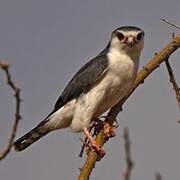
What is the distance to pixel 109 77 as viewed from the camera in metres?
7.42

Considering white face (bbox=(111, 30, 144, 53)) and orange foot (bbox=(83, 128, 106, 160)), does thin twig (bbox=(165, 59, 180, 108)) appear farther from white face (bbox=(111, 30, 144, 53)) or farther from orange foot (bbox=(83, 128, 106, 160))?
A: white face (bbox=(111, 30, 144, 53))

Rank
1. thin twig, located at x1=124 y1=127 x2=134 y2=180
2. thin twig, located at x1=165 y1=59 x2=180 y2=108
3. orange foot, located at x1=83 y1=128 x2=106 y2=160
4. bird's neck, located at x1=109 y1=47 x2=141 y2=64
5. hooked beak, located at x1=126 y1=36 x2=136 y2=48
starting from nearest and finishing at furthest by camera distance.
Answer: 1. thin twig, located at x1=124 y1=127 x2=134 y2=180
2. thin twig, located at x1=165 y1=59 x2=180 y2=108
3. orange foot, located at x1=83 y1=128 x2=106 y2=160
4. hooked beak, located at x1=126 y1=36 x2=136 y2=48
5. bird's neck, located at x1=109 y1=47 x2=141 y2=64

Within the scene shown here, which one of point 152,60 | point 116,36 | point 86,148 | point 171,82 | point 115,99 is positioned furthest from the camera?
point 116,36

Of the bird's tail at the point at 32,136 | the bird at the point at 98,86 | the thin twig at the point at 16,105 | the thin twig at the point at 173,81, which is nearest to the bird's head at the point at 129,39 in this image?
the bird at the point at 98,86

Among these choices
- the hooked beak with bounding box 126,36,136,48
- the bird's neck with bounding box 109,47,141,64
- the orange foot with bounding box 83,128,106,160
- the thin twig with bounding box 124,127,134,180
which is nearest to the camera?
the thin twig with bounding box 124,127,134,180

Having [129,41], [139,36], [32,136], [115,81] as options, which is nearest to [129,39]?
[129,41]

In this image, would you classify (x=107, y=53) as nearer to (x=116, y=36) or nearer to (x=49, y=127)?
(x=116, y=36)

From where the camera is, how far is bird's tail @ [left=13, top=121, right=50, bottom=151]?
730cm

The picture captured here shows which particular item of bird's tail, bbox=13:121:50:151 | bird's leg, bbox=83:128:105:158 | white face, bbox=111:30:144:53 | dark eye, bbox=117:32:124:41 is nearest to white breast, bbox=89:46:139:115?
white face, bbox=111:30:144:53

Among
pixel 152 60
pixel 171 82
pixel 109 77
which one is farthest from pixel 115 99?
pixel 171 82

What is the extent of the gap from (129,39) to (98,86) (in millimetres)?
857

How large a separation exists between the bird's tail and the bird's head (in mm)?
1725

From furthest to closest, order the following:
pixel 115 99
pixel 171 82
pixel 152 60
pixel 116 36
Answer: pixel 116 36 < pixel 115 99 < pixel 152 60 < pixel 171 82

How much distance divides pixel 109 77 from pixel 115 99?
1.44 feet
